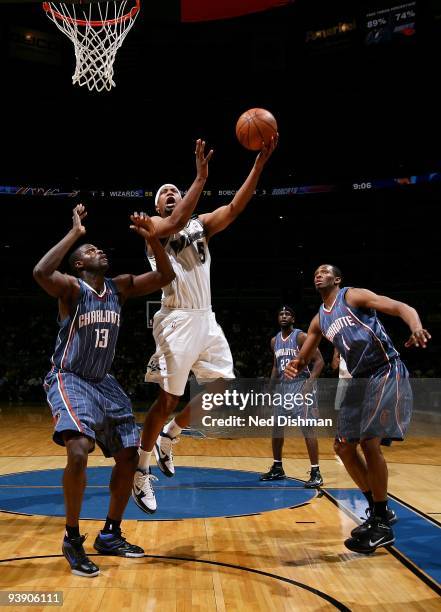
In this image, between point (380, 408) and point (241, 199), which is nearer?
point (380, 408)

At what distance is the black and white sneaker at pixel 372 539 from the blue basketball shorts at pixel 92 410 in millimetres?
1688

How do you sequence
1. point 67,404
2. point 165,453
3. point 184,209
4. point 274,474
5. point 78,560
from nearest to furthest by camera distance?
point 78,560
point 67,404
point 184,209
point 165,453
point 274,474

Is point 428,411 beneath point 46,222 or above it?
beneath

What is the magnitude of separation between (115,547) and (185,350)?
1524mm

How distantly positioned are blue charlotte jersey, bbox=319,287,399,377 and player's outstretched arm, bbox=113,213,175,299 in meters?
1.41

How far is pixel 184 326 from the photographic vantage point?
5.25 m

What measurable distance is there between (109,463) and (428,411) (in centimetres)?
944

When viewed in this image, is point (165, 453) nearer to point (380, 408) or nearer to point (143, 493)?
point (143, 493)

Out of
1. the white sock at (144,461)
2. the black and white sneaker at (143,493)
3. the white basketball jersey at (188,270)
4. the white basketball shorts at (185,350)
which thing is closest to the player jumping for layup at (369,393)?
the white basketball shorts at (185,350)

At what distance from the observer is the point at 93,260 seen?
15.3 feet

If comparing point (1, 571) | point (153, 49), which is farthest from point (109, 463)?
point (153, 49)

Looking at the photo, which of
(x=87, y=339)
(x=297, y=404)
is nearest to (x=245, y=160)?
(x=297, y=404)

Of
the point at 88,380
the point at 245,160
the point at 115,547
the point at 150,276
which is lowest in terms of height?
the point at 115,547

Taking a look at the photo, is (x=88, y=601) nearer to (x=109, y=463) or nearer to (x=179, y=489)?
(x=179, y=489)
